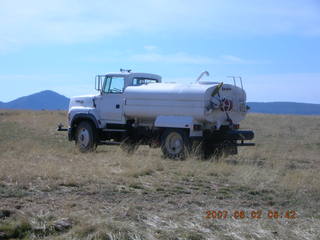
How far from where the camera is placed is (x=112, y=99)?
17484 mm

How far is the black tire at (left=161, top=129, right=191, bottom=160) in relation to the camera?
1571 centimetres

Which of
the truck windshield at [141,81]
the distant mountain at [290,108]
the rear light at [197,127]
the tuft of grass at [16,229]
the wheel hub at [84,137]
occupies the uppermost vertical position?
the truck windshield at [141,81]

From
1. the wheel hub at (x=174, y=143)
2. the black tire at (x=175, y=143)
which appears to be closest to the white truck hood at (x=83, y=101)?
the black tire at (x=175, y=143)

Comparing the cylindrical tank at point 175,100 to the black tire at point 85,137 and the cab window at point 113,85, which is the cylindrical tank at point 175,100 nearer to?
the cab window at point 113,85

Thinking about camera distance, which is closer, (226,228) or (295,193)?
(226,228)

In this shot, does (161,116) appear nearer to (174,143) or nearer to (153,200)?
(174,143)

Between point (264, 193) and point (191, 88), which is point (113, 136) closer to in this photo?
point (191, 88)

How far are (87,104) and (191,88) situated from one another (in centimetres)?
428

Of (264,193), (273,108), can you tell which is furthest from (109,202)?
(273,108)

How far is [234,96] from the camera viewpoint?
649 inches

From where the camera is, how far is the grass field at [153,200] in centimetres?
684

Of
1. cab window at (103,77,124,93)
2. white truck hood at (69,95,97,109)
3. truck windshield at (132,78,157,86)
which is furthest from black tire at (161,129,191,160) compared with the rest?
white truck hood at (69,95,97,109)
